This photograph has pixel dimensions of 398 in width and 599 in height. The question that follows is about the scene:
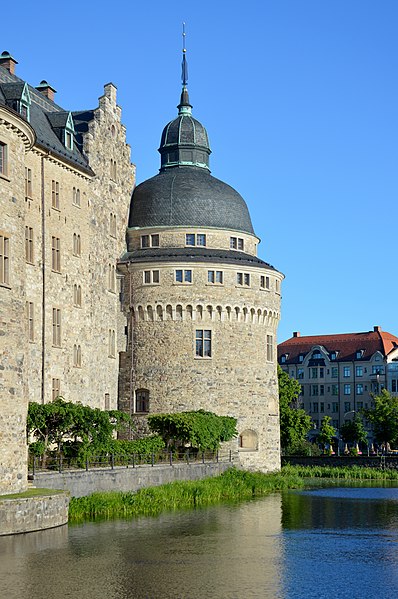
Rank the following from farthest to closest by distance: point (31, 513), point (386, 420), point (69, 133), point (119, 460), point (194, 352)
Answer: point (386, 420) < point (194, 352) < point (69, 133) < point (119, 460) < point (31, 513)

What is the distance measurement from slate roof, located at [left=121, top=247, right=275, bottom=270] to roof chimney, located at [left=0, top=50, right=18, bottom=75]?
14.0 meters

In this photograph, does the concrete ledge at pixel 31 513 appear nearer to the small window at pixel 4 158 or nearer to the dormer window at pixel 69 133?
the small window at pixel 4 158

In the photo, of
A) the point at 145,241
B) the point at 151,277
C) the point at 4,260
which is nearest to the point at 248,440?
the point at 151,277

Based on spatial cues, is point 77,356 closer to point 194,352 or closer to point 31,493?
point 194,352

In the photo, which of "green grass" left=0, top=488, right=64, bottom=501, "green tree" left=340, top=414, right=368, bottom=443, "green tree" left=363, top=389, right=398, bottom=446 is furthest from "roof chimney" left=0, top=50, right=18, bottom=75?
"green tree" left=340, top=414, right=368, bottom=443

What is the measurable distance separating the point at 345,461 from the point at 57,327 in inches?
1276

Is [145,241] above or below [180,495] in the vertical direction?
above

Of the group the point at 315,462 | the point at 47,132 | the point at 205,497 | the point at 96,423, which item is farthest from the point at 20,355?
the point at 315,462

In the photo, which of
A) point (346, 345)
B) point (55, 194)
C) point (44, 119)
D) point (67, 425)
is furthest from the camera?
point (346, 345)

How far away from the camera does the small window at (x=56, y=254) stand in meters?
54.7

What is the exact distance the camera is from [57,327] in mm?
54875

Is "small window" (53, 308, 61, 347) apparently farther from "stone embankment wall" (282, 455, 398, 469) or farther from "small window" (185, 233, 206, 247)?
"stone embankment wall" (282, 455, 398, 469)

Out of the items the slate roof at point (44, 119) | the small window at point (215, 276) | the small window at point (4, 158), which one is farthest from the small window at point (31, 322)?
the small window at point (215, 276)

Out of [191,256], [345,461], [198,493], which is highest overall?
[191,256]
